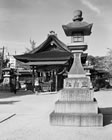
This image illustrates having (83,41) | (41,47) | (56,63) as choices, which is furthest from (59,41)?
(83,41)

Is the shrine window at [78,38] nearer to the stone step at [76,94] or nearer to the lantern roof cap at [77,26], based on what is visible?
the lantern roof cap at [77,26]

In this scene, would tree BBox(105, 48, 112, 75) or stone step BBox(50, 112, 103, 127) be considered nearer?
stone step BBox(50, 112, 103, 127)

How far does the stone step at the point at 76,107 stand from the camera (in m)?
5.63

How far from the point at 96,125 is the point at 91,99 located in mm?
833

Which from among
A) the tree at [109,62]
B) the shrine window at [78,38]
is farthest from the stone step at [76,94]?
the tree at [109,62]

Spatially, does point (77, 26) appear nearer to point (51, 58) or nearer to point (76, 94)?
point (76, 94)

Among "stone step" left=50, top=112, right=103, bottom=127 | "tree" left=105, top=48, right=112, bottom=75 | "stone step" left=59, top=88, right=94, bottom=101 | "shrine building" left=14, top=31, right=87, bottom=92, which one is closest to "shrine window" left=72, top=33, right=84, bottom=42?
"stone step" left=59, top=88, right=94, bottom=101

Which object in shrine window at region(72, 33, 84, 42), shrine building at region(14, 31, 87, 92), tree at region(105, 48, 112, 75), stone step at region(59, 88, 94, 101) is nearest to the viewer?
stone step at region(59, 88, 94, 101)

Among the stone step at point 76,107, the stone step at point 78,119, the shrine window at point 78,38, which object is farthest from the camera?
the shrine window at point 78,38

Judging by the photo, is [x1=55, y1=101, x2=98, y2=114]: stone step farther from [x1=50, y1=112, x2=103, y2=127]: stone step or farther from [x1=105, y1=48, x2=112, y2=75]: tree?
[x1=105, y1=48, x2=112, y2=75]: tree

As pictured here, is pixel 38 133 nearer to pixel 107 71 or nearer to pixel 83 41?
pixel 83 41

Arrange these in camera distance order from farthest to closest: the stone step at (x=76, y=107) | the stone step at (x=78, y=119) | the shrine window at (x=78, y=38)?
the shrine window at (x=78, y=38) < the stone step at (x=76, y=107) < the stone step at (x=78, y=119)

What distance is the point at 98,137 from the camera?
4348 millimetres

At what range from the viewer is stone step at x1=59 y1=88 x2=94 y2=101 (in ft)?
19.2
